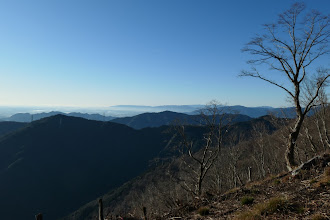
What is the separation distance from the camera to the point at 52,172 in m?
159

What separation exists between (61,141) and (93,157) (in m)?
34.4

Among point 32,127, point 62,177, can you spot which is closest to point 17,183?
point 62,177

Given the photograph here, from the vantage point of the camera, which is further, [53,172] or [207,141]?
[53,172]

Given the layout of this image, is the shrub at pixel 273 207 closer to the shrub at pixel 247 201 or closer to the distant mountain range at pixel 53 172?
the shrub at pixel 247 201

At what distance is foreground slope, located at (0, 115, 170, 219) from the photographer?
12962 centimetres

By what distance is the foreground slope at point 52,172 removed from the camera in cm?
12962

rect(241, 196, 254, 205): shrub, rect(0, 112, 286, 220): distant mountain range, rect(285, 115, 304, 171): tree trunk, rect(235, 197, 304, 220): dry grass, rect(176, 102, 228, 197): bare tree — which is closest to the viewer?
rect(235, 197, 304, 220): dry grass

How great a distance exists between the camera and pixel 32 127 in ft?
649

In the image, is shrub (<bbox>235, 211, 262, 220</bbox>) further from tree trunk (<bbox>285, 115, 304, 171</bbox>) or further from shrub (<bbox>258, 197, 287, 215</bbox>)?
tree trunk (<bbox>285, 115, 304, 171</bbox>)

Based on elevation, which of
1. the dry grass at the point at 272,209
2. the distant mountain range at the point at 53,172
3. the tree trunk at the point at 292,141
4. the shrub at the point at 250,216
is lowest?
the distant mountain range at the point at 53,172

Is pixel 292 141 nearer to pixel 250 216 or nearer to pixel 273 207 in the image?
pixel 273 207

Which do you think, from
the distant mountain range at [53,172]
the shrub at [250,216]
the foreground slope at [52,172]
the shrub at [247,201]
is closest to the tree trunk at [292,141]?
the shrub at [247,201]

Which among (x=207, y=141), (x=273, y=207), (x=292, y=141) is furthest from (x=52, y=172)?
(x=273, y=207)

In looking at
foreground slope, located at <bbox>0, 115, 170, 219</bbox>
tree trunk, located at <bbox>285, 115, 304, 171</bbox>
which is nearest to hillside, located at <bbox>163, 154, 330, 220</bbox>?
Result: tree trunk, located at <bbox>285, 115, 304, 171</bbox>
